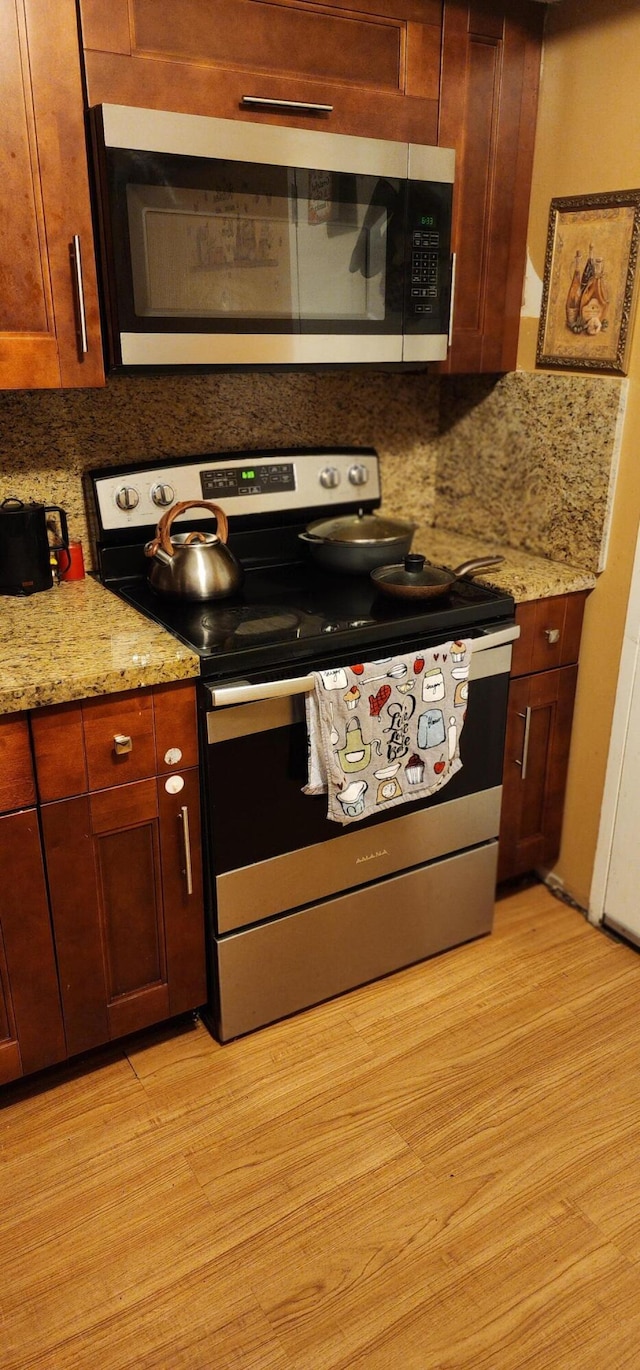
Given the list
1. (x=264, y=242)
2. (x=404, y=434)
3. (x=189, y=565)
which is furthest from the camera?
(x=404, y=434)

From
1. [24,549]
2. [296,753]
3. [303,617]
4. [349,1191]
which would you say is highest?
[24,549]

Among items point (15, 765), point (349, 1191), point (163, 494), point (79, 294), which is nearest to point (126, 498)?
point (163, 494)

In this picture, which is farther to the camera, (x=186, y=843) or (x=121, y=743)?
(x=186, y=843)

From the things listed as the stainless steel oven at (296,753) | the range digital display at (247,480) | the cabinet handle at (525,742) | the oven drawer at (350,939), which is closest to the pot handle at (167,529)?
the stainless steel oven at (296,753)

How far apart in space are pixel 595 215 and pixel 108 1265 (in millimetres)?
2229

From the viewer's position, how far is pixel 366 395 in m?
2.41

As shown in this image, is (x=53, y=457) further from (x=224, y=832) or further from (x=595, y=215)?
(x=595, y=215)

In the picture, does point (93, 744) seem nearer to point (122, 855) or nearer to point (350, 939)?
point (122, 855)

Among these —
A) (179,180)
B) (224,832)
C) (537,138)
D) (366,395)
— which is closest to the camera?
(179,180)

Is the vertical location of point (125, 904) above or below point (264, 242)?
below

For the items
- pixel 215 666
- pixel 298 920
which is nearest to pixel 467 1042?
pixel 298 920

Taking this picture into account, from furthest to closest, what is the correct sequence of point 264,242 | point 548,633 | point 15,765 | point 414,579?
1. point 548,633
2. point 414,579
3. point 264,242
4. point 15,765

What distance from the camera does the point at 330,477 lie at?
7.58ft

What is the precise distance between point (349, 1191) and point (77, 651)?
3.52ft
